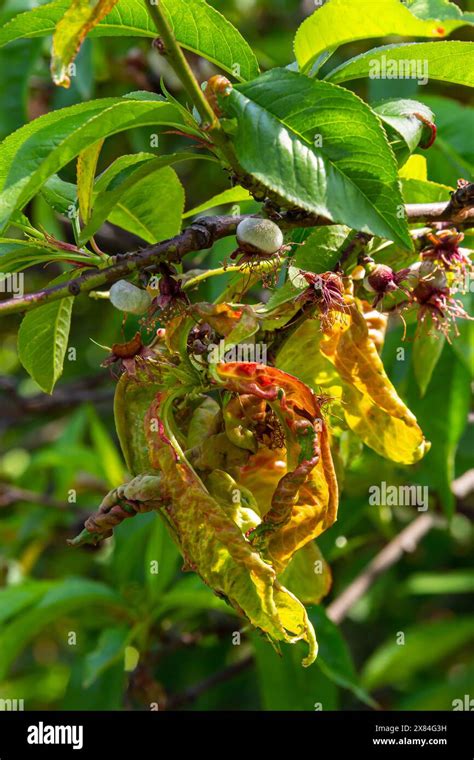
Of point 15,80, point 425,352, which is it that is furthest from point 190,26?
point 15,80

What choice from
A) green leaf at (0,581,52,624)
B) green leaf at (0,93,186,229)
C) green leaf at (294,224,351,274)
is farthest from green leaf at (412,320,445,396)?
green leaf at (0,581,52,624)

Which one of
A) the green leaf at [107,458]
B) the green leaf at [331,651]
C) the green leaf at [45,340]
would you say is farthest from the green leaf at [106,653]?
the green leaf at [45,340]

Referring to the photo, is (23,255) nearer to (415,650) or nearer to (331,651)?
(331,651)

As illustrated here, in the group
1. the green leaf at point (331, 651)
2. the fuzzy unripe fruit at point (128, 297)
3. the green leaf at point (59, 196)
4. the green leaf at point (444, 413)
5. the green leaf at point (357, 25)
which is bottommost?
the green leaf at point (331, 651)

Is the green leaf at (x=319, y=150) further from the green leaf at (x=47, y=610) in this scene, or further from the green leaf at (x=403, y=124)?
the green leaf at (x=47, y=610)

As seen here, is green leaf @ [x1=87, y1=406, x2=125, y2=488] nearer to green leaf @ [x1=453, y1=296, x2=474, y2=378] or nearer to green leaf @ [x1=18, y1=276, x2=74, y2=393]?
green leaf @ [x1=453, y1=296, x2=474, y2=378]

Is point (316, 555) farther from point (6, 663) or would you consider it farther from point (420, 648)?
point (420, 648)
